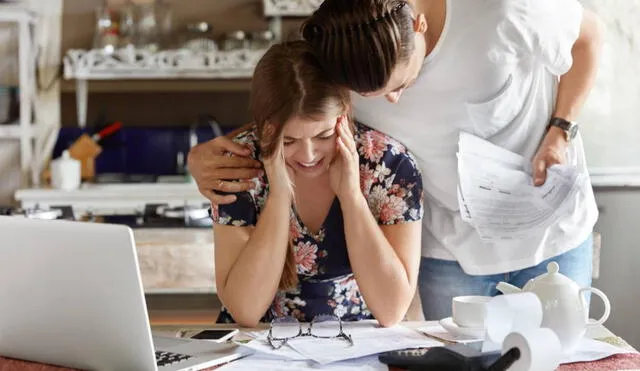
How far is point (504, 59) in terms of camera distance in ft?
6.24

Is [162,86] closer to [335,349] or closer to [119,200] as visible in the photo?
[119,200]

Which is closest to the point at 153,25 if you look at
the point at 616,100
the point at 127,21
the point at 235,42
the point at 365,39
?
the point at 127,21

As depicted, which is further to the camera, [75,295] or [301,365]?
[301,365]

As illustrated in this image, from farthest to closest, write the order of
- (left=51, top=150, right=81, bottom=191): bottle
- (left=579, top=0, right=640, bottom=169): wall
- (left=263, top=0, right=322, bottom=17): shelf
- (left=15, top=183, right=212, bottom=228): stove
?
(left=263, top=0, right=322, bottom=17): shelf < (left=51, top=150, right=81, bottom=191): bottle < (left=15, top=183, right=212, bottom=228): stove < (left=579, top=0, right=640, bottom=169): wall

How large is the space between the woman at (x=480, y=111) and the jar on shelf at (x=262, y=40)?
204 centimetres

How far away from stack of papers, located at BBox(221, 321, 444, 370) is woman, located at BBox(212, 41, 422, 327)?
0.11m

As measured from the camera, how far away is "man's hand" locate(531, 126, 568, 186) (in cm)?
194

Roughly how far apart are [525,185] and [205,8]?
8.44 feet

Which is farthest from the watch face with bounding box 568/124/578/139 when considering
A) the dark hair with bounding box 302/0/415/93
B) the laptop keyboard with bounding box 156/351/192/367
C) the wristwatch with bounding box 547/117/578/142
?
the laptop keyboard with bounding box 156/351/192/367

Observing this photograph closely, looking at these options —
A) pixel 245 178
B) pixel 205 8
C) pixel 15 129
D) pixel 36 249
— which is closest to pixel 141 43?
pixel 205 8

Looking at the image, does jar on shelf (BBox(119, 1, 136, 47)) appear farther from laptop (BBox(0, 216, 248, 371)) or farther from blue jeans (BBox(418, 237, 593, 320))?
laptop (BBox(0, 216, 248, 371))

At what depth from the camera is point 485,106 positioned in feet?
6.30

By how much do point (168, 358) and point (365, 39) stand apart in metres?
0.65

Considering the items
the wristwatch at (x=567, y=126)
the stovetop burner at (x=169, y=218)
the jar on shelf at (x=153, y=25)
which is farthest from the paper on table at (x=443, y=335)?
the jar on shelf at (x=153, y=25)
